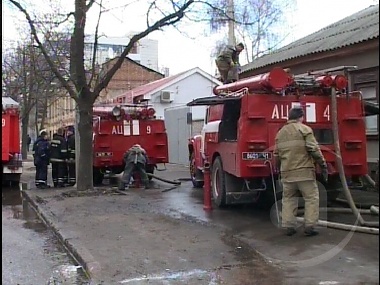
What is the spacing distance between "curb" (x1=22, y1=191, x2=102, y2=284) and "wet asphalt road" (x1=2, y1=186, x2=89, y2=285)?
8 centimetres

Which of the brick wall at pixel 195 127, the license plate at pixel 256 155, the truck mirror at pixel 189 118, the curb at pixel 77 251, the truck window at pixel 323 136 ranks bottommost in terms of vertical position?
the curb at pixel 77 251

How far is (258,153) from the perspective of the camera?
8.75 m

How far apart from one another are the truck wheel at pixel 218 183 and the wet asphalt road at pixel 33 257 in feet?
10.3

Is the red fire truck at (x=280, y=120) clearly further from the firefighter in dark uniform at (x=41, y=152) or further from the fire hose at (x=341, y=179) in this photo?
the firefighter in dark uniform at (x=41, y=152)

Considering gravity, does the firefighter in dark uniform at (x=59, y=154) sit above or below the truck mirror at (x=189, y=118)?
below

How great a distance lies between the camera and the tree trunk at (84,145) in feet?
44.2

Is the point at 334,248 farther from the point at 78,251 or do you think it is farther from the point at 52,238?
the point at 52,238

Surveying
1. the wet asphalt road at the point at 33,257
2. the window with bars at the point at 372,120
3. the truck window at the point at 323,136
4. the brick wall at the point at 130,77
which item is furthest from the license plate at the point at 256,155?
the brick wall at the point at 130,77

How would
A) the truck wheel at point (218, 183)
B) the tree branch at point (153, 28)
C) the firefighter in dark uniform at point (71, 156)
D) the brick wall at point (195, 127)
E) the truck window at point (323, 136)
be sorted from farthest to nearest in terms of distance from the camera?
the brick wall at point (195, 127) → the firefighter in dark uniform at point (71, 156) → the tree branch at point (153, 28) → the truck wheel at point (218, 183) → the truck window at point (323, 136)

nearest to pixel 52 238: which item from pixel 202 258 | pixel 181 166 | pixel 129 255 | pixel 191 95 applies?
pixel 129 255

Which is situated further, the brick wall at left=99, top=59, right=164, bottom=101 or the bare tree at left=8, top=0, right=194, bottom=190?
the brick wall at left=99, top=59, right=164, bottom=101

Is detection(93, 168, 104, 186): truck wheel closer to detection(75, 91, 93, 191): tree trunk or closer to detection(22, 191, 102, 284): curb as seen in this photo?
detection(75, 91, 93, 191): tree trunk

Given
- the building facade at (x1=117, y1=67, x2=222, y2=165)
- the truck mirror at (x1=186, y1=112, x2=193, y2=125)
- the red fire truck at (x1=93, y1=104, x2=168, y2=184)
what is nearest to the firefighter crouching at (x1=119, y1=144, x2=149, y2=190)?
the red fire truck at (x1=93, y1=104, x2=168, y2=184)

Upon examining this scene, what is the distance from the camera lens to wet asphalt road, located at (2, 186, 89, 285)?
6.37 metres
